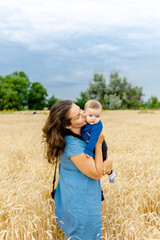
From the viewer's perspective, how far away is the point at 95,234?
1962 millimetres

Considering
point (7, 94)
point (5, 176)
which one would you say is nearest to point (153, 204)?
point (5, 176)

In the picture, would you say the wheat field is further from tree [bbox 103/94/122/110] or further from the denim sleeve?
tree [bbox 103/94/122/110]

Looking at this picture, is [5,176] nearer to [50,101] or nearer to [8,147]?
[8,147]

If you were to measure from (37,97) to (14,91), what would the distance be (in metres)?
4.79

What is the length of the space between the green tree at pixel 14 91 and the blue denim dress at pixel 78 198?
3852 cm

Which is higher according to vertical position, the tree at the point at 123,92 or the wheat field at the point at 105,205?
the tree at the point at 123,92

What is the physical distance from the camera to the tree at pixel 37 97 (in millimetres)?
44566

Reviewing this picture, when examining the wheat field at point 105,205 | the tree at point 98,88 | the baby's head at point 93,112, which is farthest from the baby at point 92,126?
the tree at point 98,88

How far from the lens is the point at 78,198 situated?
6.04ft

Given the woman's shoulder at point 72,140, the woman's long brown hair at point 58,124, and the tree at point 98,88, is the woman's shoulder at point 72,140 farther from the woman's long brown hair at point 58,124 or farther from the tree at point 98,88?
the tree at point 98,88

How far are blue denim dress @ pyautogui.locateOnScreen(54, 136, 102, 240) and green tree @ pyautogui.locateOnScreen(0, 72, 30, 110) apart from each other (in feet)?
126

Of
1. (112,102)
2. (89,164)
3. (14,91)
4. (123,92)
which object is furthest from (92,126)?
(14,91)

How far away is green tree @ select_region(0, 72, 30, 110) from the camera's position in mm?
39156

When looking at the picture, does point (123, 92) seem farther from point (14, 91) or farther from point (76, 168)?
point (76, 168)
